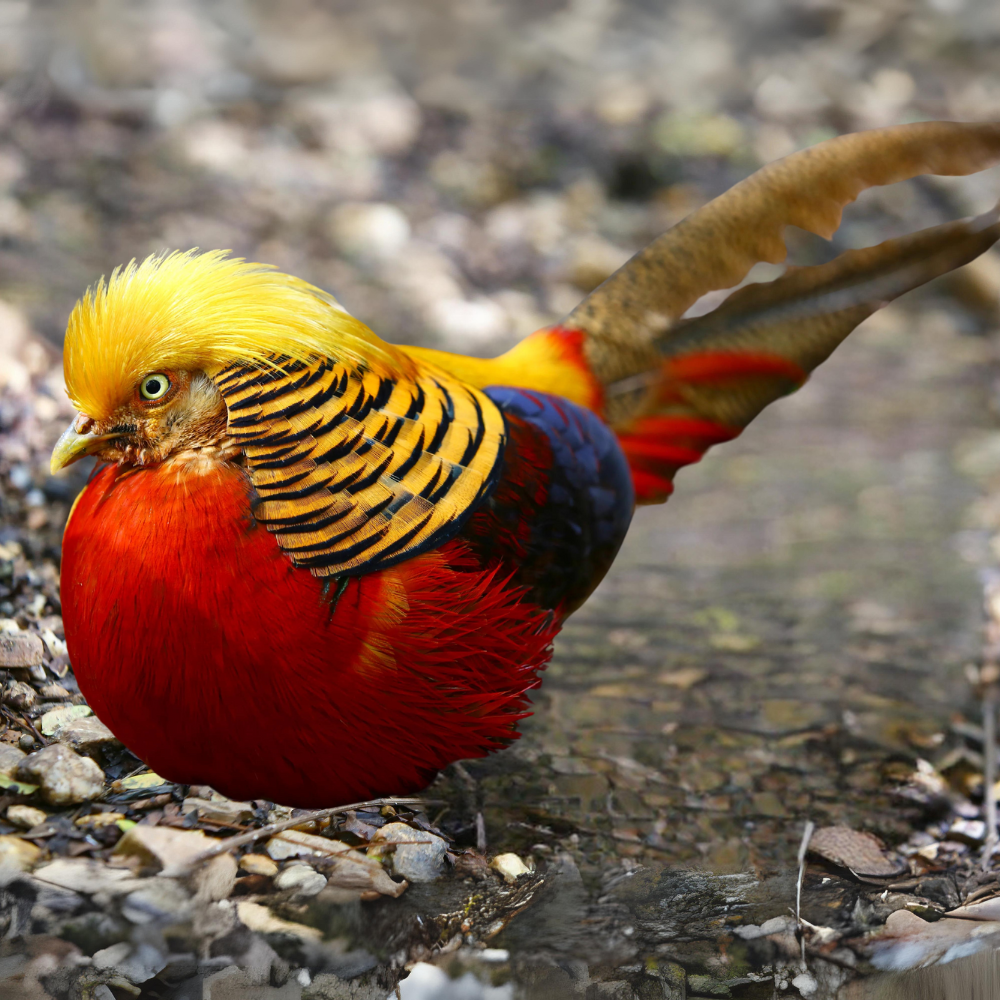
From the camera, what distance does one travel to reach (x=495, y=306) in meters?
4.94

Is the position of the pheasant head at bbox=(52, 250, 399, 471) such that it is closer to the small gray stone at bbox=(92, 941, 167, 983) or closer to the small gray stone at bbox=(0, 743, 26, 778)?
the small gray stone at bbox=(0, 743, 26, 778)

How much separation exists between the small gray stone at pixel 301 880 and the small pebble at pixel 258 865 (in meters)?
0.01

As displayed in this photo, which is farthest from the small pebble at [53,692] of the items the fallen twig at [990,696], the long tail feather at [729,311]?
the fallen twig at [990,696]

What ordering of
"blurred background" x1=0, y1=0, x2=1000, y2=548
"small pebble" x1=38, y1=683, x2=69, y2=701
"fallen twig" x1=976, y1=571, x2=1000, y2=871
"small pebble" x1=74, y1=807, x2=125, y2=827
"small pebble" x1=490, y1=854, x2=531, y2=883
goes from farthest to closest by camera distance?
"blurred background" x1=0, y1=0, x2=1000, y2=548 → "fallen twig" x1=976, y1=571, x2=1000, y2=871 → "small pebble" x1=38, y1=683, x2=69, y2=701 → "small pebble" x1=490, y1=854, x2=531, y2=883 → "small pebble" x1=74, y1=807, x2=125, y2=827

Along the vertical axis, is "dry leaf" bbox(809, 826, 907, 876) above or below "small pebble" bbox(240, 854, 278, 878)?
below

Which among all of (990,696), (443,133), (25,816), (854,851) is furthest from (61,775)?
(443,133)

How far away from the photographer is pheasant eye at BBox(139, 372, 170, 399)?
1503 mm

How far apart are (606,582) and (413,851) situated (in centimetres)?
183

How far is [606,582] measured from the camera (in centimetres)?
344

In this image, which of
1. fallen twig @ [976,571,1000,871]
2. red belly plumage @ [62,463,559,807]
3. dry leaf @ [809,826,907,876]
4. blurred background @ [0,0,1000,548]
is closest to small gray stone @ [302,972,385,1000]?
red belly plumage @ [62,463,559,807]

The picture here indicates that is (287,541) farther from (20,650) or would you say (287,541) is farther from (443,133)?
(443,133)

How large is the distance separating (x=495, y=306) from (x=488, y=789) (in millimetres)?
3220

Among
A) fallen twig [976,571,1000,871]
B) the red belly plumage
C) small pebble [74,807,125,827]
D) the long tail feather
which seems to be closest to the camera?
the red belly plumage

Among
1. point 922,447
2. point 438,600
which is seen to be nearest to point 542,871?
point 438,600
